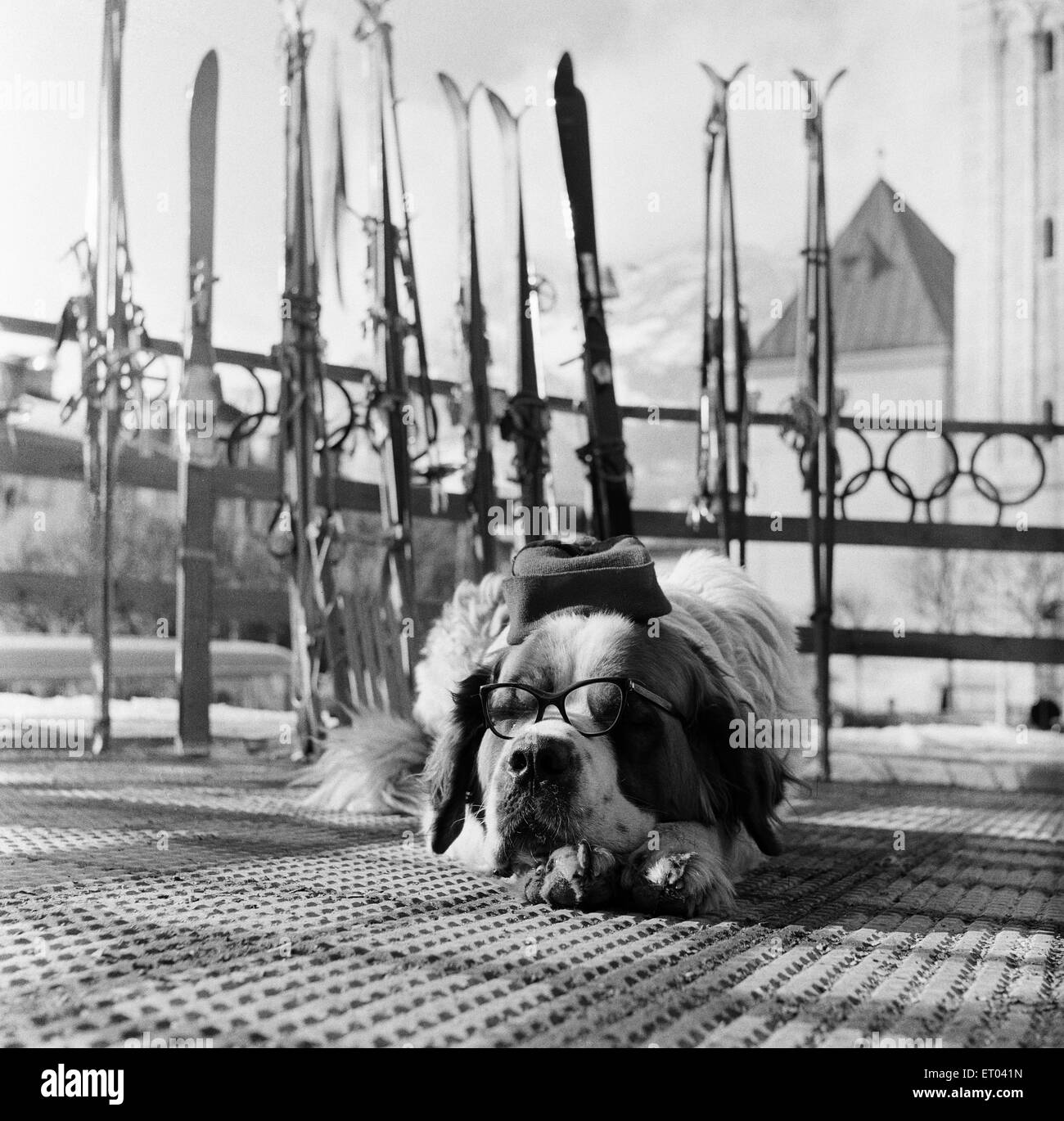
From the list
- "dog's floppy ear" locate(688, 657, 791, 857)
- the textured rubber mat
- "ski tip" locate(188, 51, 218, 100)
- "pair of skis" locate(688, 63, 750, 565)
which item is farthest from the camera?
"pair of skis" locate(688, 63, 750, 565)

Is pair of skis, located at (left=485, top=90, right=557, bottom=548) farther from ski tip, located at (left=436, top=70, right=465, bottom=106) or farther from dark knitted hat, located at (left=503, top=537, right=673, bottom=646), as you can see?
dark knitted hat, located at (left=503, top=537, right=673, bottom=646)

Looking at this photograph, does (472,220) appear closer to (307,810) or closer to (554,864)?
(307,810)

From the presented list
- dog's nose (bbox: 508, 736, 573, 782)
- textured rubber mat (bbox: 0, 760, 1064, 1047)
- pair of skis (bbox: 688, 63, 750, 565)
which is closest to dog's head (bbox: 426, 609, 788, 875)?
dog's nose (bbox: 508, 736, 573, 782)

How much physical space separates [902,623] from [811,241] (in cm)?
138

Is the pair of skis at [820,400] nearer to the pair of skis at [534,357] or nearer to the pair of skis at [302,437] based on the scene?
the pair of skis at [534,357]

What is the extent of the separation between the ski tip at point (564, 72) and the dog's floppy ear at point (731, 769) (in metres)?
1.83

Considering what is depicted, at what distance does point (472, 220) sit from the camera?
3428 mm

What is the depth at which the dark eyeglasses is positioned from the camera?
1536 millimetres

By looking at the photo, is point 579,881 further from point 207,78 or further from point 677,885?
point 207,78

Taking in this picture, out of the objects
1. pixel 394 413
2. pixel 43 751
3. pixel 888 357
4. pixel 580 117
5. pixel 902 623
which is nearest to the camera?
pixel 580 117

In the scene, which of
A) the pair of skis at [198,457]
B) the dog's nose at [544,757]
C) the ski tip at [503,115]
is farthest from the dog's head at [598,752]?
the ski tip at [503,115]

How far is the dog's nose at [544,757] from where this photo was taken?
1.47 meters

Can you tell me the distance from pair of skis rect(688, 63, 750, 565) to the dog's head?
1959 millimetres

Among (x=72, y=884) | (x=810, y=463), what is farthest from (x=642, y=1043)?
(x=810, y=463)
